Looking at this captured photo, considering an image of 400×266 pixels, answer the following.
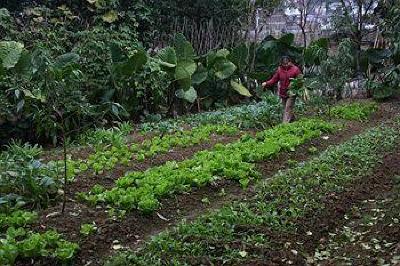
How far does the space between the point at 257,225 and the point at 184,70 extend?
7444mm

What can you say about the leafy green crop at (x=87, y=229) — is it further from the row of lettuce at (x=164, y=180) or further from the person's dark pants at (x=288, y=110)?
the person's dark pants at (x=288, y=110)

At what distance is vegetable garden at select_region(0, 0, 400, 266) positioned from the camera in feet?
15.9

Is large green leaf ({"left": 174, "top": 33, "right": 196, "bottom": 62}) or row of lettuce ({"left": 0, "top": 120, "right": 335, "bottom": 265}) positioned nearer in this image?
row of lettuce ({"left": 0, "top": 120, "right": 335, "bottom": 265})

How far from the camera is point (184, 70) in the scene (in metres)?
12.1

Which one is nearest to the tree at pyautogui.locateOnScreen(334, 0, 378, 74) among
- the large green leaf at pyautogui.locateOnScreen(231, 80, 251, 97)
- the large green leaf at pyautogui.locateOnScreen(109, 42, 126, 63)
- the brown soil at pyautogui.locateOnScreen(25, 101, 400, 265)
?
the large green leaf at pyautogui.locateOnScreen(231, 80, 251, 97)

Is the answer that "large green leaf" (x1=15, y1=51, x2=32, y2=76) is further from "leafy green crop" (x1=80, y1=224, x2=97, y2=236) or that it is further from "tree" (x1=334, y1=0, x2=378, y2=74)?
"tree" (x1=334, y1=0, x2=378, y2=74)

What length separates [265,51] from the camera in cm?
1527

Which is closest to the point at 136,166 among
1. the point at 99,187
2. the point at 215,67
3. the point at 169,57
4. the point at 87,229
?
the point at 99,187

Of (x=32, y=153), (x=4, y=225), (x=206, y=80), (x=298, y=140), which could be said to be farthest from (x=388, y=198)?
(x=206, y=80)

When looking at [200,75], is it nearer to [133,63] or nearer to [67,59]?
[133,63]

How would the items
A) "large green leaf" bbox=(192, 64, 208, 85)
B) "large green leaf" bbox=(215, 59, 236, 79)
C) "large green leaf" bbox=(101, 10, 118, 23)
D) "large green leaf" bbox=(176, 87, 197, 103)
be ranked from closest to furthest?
"large green leaf" bbox=(176, 87, 197, 103)
"large green leaf" bbox=(192, 64, 208, 85)
"large green leaf" bbox=(215, 59, 236, 79)
"large green leaf" bbox=(101, 10, 118, 23)

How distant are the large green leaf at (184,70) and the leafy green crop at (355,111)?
3460 mm

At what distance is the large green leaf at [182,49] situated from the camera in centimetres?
1262

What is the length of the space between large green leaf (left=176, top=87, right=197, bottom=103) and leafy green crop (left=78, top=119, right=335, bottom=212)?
134 inches
